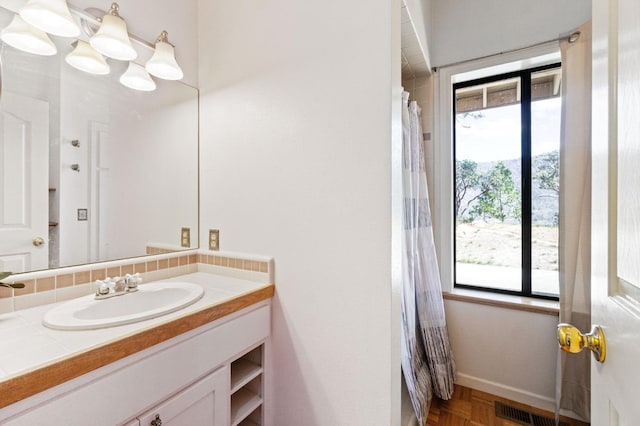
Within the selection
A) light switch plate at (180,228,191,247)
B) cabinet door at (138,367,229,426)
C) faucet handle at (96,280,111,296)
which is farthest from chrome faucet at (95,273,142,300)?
cabinet door at (138,367,229,426)

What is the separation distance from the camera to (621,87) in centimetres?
46

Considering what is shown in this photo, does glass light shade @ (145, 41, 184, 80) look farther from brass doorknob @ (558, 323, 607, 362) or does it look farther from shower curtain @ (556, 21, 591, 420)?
shower curtain @ (556, 21, 591, 420)

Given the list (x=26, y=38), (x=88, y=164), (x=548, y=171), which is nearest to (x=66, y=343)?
(x=88, y=164)

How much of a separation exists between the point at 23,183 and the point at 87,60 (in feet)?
1.98

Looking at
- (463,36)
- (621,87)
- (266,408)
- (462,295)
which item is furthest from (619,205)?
(463,36)

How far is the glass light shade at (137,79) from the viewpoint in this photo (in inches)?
53.4

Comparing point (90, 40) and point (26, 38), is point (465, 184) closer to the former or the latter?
point (90, 40)

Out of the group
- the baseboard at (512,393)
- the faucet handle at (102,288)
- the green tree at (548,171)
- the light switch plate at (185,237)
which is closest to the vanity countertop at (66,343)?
the faucet handle at (102,288)

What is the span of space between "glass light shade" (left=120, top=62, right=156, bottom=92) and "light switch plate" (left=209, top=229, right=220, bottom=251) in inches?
33.2

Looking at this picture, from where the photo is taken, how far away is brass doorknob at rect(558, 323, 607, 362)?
53cm

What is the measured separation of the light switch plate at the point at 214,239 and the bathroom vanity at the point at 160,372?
28 cm

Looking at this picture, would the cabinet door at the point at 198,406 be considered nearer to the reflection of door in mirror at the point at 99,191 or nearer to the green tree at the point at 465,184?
the reflection of door in mirror at the point at 99,191

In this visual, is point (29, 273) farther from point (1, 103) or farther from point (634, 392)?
point (634, 392)

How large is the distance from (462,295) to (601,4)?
1775 mm
